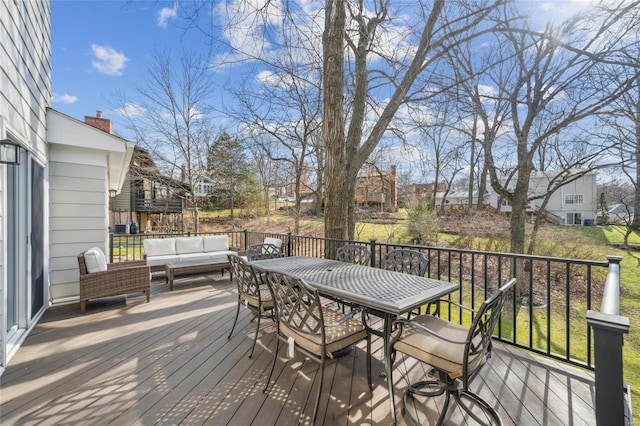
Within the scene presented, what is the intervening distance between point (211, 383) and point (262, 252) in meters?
2.33

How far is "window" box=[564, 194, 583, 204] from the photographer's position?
834 inches

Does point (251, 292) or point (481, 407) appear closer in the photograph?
point (481, 407)

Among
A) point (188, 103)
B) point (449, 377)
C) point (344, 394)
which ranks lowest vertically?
point (344, 394)

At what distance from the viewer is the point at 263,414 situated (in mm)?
1851

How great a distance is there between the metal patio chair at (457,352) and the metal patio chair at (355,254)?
5.87 feet

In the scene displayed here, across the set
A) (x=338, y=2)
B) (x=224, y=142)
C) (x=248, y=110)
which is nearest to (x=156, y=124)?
(x=224, y=142)

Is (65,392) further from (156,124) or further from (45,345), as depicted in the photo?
(156,124)

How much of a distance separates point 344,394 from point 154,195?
1784 centimetres

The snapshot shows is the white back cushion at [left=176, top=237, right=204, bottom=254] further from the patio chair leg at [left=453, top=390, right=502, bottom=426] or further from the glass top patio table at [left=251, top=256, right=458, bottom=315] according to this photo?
the patio chair leg at [left=453, top=390, right=502, bottom=426]

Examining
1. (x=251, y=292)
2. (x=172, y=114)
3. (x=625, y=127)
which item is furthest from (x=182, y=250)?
(x=625, y=127)

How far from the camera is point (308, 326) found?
201 centimetres

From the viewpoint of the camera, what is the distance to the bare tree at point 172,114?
10430 mm

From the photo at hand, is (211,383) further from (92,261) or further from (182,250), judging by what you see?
(182,250)

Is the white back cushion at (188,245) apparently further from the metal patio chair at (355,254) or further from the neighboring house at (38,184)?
the metal patio chair at (355,254)
